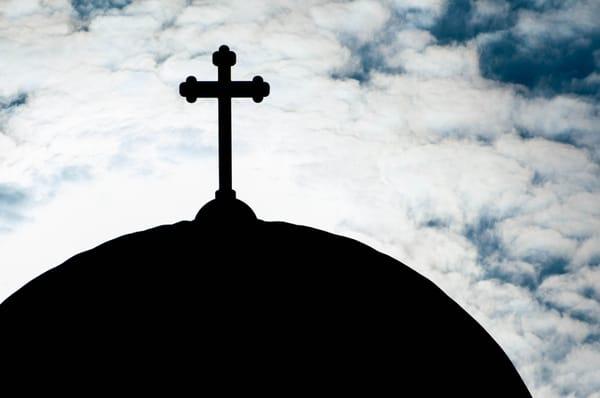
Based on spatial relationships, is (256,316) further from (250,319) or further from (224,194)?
(224,194)

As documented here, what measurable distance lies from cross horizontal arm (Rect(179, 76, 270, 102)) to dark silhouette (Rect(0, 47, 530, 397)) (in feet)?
3.01

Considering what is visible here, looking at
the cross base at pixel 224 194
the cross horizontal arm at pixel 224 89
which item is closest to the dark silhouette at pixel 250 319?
the cross base at pixel 224 194

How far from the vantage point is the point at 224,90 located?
5.72 m

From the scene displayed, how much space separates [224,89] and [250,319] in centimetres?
194

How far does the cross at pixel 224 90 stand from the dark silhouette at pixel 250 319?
53cm

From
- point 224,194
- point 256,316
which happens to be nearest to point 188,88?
point 224,194

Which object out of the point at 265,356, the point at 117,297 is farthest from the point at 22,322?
the point at 265,356

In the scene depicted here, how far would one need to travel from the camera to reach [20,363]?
4.50 metres

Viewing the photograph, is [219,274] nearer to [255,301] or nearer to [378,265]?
[255,301]

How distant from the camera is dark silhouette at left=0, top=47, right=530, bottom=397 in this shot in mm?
4270

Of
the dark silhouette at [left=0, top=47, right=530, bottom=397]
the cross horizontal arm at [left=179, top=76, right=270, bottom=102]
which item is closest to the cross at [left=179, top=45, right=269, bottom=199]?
the cross horizontal arm at [left=179, top=76, right=270, bottom=102]

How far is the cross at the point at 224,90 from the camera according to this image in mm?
5648

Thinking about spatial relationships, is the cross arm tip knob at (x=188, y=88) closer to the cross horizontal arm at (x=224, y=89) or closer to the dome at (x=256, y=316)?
the cross horizontal arm at (x=224, y=89)

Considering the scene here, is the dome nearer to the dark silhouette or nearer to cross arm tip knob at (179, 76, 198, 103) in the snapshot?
the dark silhouette
